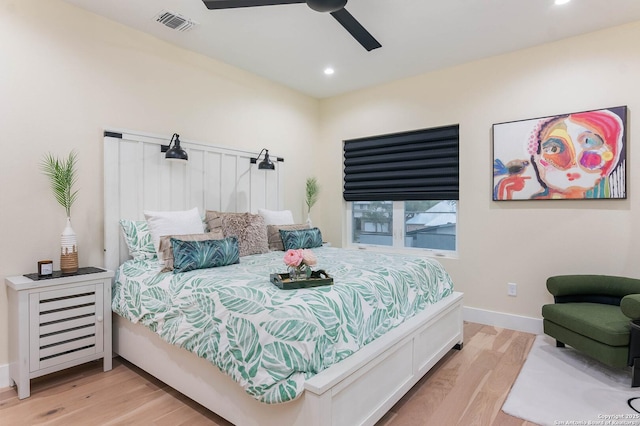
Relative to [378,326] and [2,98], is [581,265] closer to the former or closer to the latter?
[378,326]

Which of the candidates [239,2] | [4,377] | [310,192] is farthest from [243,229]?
[4,377]

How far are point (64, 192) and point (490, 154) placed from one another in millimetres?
3919

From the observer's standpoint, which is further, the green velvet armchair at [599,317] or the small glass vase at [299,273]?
the green velvet armchair at [599,317]

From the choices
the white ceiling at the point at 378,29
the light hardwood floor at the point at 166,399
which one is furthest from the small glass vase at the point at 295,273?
the white ceiling at the point at 378,29

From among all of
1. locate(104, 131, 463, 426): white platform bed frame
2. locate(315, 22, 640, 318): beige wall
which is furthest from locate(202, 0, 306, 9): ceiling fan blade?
locate(315, 22, 640, 318): beige wall

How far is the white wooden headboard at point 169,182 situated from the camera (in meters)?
2.91

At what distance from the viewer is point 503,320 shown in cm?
360

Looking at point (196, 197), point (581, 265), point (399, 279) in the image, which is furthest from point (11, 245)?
point (581, 265)

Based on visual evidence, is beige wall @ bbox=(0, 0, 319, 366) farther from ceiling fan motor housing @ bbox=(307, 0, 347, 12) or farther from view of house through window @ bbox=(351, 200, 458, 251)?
view of house through window @ bbox=(351, 200, 458, 251)

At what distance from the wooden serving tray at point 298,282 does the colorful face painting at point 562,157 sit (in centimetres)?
246

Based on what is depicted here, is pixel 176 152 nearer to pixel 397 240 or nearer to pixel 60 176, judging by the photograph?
pixel 60 176

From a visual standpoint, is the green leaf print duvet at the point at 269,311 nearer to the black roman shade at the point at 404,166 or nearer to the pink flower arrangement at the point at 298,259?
the pink flower arrangement at the point at 298,259

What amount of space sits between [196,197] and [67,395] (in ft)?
6.22

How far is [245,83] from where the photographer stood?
4039 millimetres
